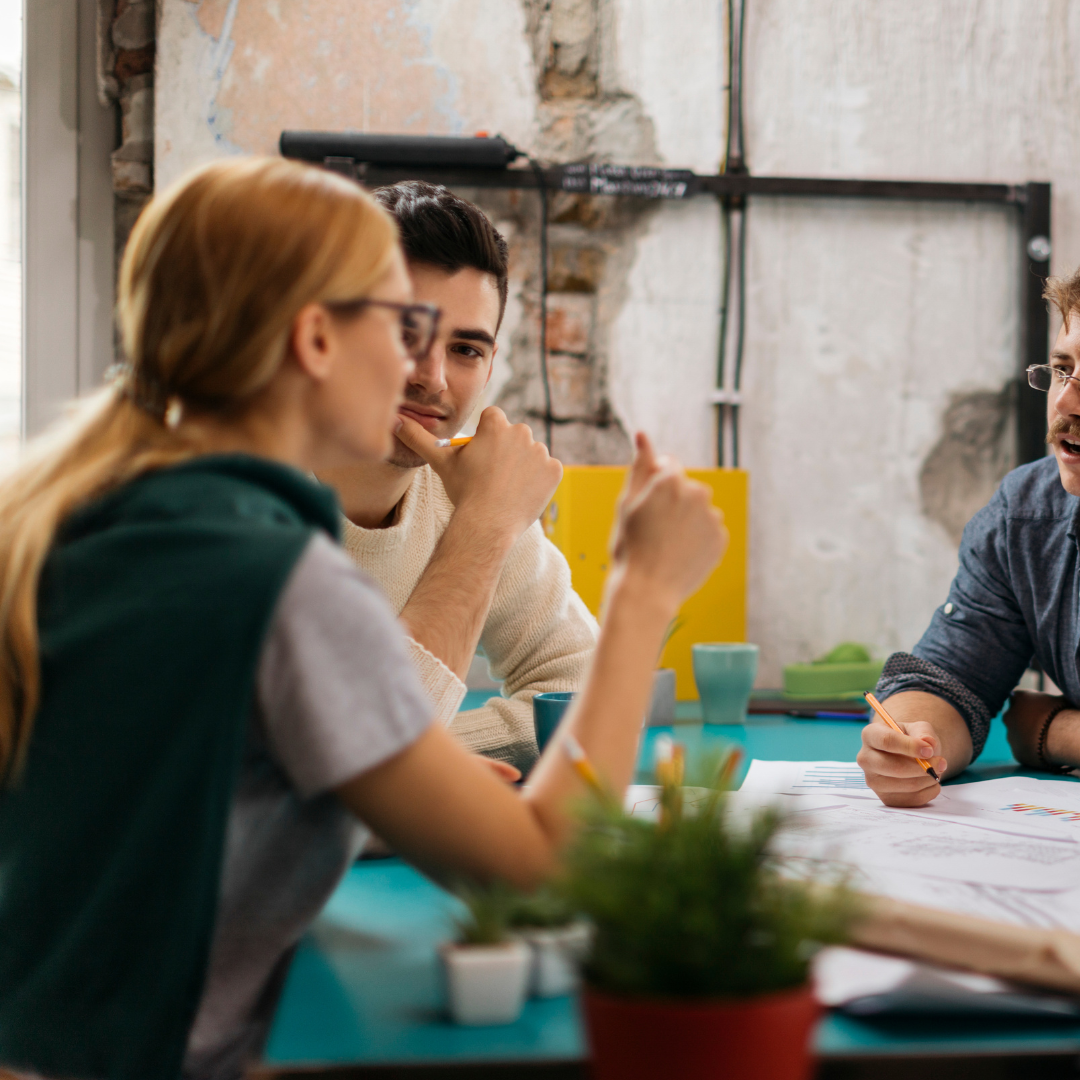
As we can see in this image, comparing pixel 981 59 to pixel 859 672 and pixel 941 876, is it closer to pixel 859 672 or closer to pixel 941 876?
pixel 859 672

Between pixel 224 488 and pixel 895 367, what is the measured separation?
1953 millimetres

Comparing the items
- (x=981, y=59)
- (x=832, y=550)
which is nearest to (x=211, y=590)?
(x=832, y=550)

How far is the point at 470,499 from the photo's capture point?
1.25 metres

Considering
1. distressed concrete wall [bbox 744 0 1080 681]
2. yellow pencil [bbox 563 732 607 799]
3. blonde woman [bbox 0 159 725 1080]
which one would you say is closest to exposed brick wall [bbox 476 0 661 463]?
distressed concrete wall [bbox 744 0 1080 681]

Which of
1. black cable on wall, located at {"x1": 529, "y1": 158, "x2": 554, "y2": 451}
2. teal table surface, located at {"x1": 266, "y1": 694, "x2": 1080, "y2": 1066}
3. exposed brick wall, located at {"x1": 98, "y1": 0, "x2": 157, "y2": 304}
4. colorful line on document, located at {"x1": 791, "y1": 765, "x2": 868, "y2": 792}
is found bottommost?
colorful line on document, located at {"x1": 791, "y1": 765, "x2": 868, "y2": 792}

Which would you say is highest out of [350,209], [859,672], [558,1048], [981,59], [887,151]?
[981,59]

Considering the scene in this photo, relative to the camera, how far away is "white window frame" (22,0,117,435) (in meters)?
2.15

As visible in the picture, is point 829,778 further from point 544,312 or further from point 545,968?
point 544,312

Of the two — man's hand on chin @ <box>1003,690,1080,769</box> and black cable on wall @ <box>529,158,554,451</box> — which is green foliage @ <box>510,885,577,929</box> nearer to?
man's hand on chin @ <box>1003,690,1080,769</box>

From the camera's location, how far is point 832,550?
7.38ft

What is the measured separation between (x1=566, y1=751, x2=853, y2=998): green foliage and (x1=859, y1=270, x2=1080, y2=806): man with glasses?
883 mm

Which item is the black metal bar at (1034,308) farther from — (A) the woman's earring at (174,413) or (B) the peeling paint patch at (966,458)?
(A) the woman's earring at (174,413)

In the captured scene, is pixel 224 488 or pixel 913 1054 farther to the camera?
pixel 224 488

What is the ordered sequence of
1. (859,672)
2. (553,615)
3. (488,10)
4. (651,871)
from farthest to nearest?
(488,10), (859,672), (553,615), (651,871)
